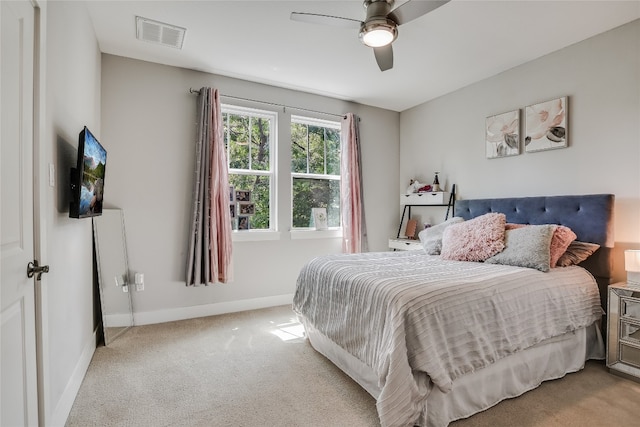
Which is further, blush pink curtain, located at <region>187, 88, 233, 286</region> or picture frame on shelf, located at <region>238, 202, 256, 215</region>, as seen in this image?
picture frame on shelf, located at <region>238, 202, 256, 215</region>

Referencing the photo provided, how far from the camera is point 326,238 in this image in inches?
171

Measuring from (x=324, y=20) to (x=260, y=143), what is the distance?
2014 millimetres

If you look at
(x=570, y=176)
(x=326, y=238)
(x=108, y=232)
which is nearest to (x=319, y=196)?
(x=326, y=238)

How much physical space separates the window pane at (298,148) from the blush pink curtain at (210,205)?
962 mm

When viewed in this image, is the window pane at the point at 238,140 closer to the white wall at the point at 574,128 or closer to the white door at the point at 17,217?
the white door at the point at 17,217

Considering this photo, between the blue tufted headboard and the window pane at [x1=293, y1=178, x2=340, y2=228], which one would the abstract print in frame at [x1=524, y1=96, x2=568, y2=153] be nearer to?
the blue tufted headboard

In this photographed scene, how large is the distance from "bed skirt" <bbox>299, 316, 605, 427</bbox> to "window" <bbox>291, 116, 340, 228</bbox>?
2013mm

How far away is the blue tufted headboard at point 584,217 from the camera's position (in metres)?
2.55

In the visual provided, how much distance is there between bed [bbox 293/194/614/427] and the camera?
1.64 meters

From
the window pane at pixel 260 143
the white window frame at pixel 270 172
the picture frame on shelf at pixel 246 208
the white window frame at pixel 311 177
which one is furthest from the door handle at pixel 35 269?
the white window frame at pixel 311 177

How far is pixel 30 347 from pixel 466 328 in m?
2.07

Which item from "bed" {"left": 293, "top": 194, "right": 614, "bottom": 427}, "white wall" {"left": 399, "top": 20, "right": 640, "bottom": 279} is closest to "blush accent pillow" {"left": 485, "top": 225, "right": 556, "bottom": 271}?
"bed" {"left": 293, "top": 194, "right": 614, "bottom": 427}

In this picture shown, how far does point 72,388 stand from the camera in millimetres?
1943

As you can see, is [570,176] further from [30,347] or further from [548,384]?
[30,347]
